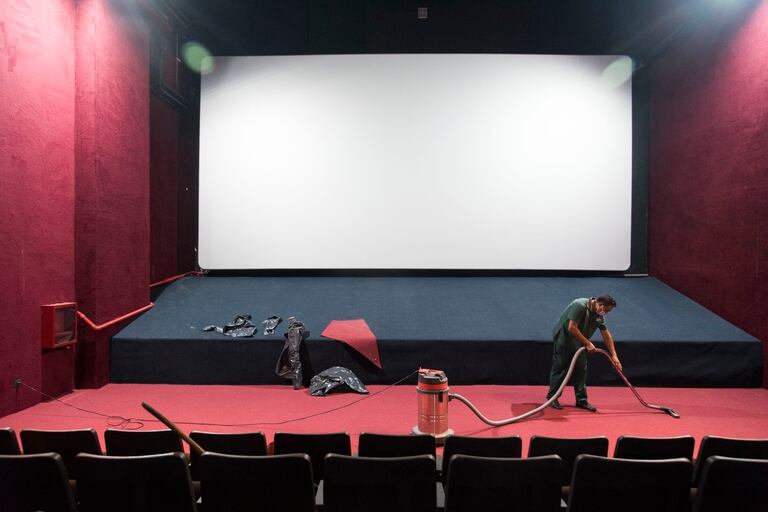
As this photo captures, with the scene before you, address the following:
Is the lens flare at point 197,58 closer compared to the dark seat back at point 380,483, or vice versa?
the dark seat back at point 380,483

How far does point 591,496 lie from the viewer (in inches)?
73.9

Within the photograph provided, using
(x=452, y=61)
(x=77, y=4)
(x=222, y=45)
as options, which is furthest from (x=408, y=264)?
(x=77, y=4)

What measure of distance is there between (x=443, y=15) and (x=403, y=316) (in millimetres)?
4314

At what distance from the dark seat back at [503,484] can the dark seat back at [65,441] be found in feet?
5.55

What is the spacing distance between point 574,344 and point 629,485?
7.99 ft

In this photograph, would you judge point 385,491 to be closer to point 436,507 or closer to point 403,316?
point 436,507

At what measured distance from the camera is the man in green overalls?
3.97 meters

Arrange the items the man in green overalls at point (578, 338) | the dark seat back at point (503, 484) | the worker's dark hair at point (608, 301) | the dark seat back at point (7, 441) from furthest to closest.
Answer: the man in green overalls at point (578, 338), the worker's dark hair at point (608, 301), the dark seat back at point (7, 441), the dark seat back at point (503, 484)

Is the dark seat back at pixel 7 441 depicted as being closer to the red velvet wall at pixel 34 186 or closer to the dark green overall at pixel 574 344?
the red velvet wall at pixel 34 186

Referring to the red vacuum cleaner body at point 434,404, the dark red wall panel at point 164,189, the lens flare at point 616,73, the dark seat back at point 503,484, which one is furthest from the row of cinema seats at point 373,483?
the lens flare at point 616,73

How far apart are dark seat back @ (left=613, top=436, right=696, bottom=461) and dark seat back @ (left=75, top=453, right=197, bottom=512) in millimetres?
1930

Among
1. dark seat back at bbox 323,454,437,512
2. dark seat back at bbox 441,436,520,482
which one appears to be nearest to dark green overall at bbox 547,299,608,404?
dark seat back at bbox 441,436,520,482

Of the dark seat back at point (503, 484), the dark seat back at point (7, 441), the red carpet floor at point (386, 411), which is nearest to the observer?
the dark seat back at point (503, 484)

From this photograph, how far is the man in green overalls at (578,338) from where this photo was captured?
156 inches
